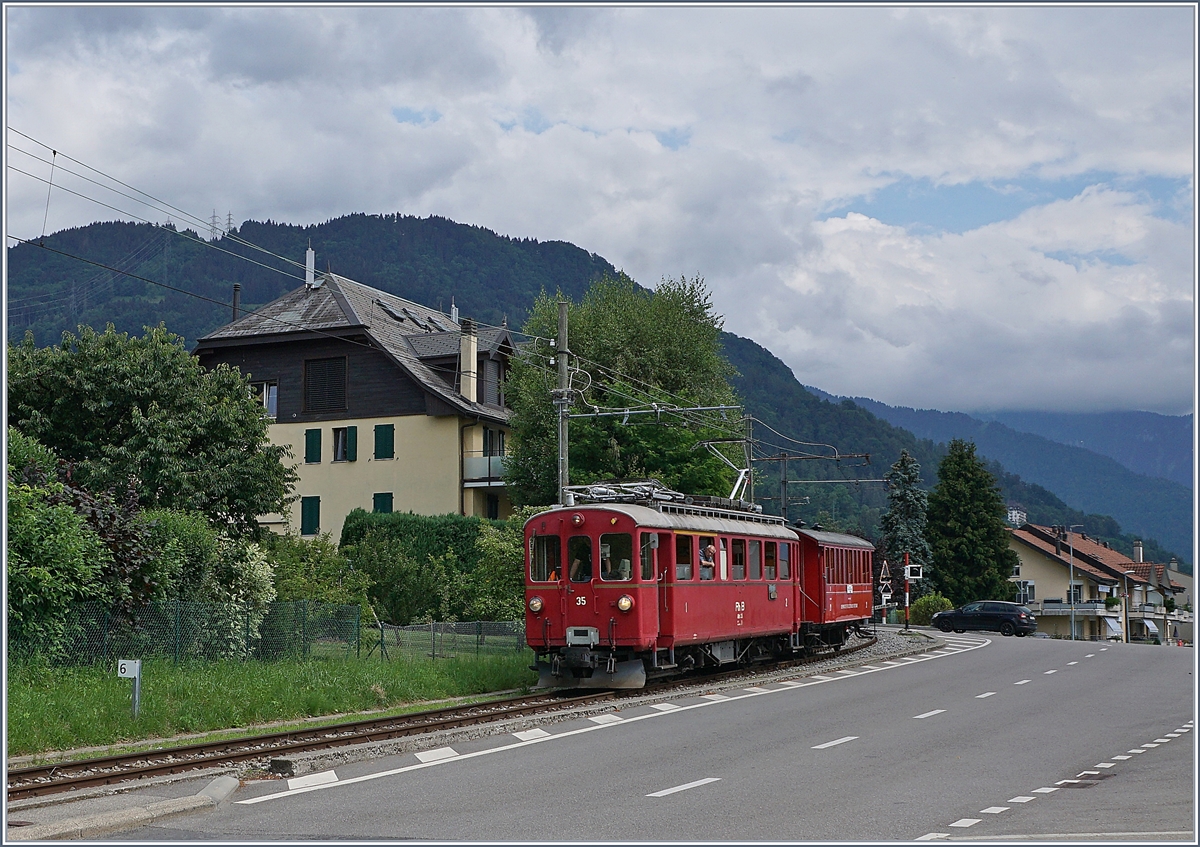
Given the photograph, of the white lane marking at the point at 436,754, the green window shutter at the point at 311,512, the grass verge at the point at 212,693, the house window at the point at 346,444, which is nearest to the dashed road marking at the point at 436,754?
the white lane marking at the point at 436,754

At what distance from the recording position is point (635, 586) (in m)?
20.9

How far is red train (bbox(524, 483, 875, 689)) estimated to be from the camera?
21.1 metres

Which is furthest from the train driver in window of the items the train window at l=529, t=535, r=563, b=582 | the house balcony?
the house balcony

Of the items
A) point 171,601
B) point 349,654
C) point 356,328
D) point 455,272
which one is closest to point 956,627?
point 356,328

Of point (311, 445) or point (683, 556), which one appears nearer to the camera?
point (683, 556)

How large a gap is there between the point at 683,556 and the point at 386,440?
25.5 m

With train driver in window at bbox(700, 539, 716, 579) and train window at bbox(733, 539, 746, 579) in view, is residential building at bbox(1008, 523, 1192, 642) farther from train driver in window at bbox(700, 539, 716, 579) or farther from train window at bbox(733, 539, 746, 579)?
train driver in window at bbox(700, 539, 716, 579)

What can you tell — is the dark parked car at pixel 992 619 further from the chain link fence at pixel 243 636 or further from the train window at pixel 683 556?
the train window at pixel 683 556

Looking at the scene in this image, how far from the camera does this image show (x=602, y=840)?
30.7 ft

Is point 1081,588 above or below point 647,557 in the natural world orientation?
below

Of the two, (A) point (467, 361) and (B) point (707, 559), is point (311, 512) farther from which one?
(B) point (707, 559)

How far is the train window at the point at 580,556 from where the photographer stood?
70.5 ft

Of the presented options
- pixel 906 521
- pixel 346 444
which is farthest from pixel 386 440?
pixel 906 521

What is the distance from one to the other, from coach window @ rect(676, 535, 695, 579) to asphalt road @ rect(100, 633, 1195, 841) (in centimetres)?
241
